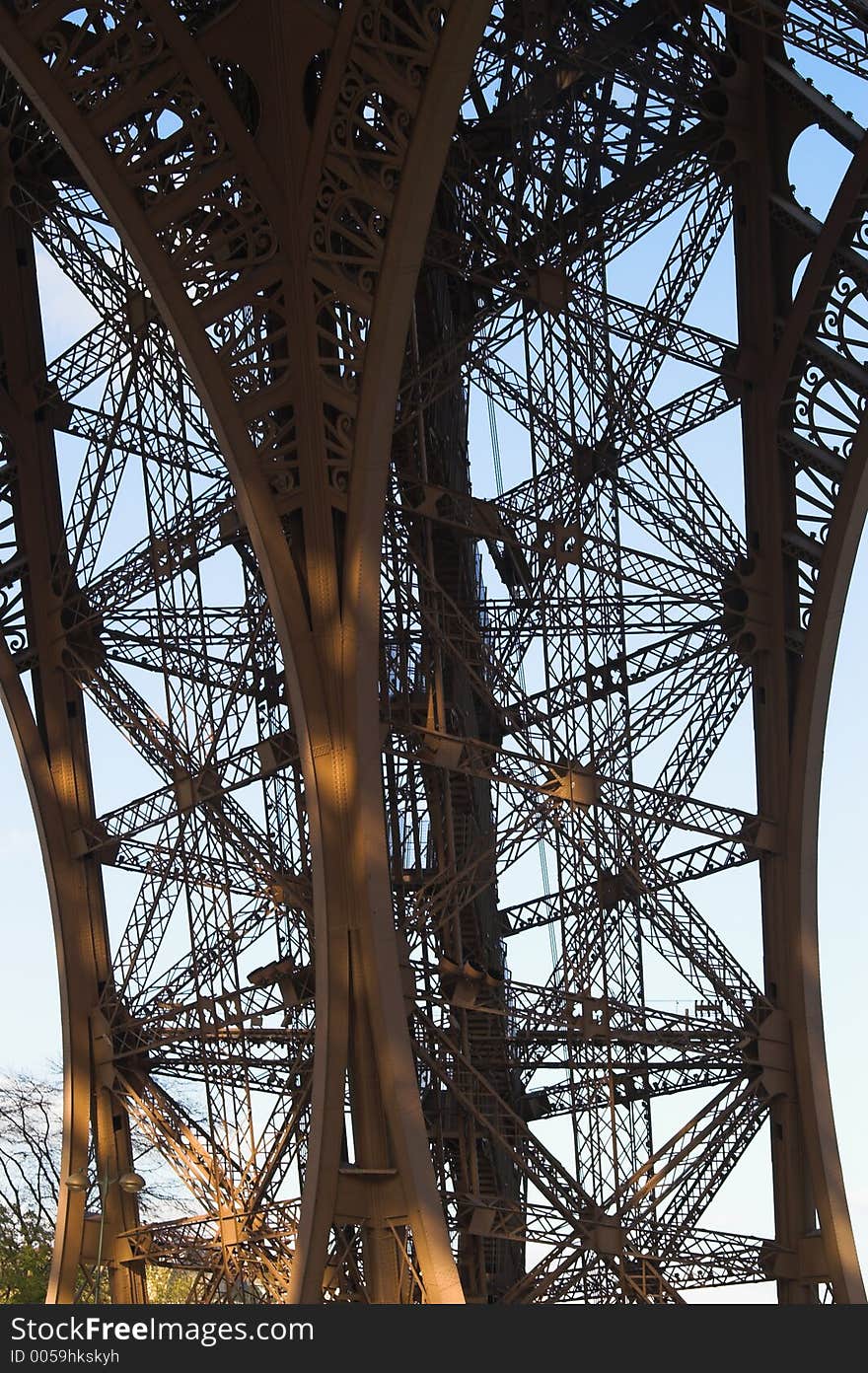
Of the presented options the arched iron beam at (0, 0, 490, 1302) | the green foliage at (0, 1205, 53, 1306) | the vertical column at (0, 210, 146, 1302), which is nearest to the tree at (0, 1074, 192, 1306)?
the green foliage at (0, 1205, 53, 1306)

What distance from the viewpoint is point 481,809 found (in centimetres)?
2181

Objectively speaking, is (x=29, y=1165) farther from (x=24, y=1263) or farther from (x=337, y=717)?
(x=337, y=717)

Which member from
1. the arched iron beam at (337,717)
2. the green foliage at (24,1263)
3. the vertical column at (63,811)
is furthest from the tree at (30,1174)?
the arched iron beam at (337,717)

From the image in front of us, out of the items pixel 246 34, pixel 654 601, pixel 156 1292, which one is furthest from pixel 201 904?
pixel 156 1292

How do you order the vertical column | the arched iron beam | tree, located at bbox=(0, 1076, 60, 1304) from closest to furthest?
the arched iron beam, the vertical column, tree, located at bbox=(0, 1076, 60, 1304)

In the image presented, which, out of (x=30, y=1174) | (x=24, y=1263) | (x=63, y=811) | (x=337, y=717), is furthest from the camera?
(x=30, y=1174)

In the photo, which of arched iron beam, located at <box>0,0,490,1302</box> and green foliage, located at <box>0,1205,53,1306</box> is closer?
arched iron beam, located at <box>0,0,490,1302</box>

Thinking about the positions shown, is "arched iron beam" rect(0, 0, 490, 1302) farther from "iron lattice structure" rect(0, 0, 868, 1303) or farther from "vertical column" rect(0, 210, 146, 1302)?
"vertical column" rect(0, 210, 146, 1302)

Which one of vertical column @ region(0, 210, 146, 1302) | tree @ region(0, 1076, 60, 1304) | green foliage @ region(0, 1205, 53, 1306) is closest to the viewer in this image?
vertical column @ region(0, 210, 146, 1302)

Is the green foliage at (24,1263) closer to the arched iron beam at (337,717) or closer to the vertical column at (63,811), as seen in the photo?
the vertical column at (63,811)

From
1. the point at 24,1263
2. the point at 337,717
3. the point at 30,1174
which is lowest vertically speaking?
the point at 337,717

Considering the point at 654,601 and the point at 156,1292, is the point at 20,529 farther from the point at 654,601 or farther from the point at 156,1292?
the point at 156,1292

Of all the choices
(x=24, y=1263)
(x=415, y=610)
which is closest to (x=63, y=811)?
(x=415, y=610)

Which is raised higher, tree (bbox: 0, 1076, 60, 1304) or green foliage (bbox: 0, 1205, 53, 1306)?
tree (bbox: 0, 1076, 60, 1304)
